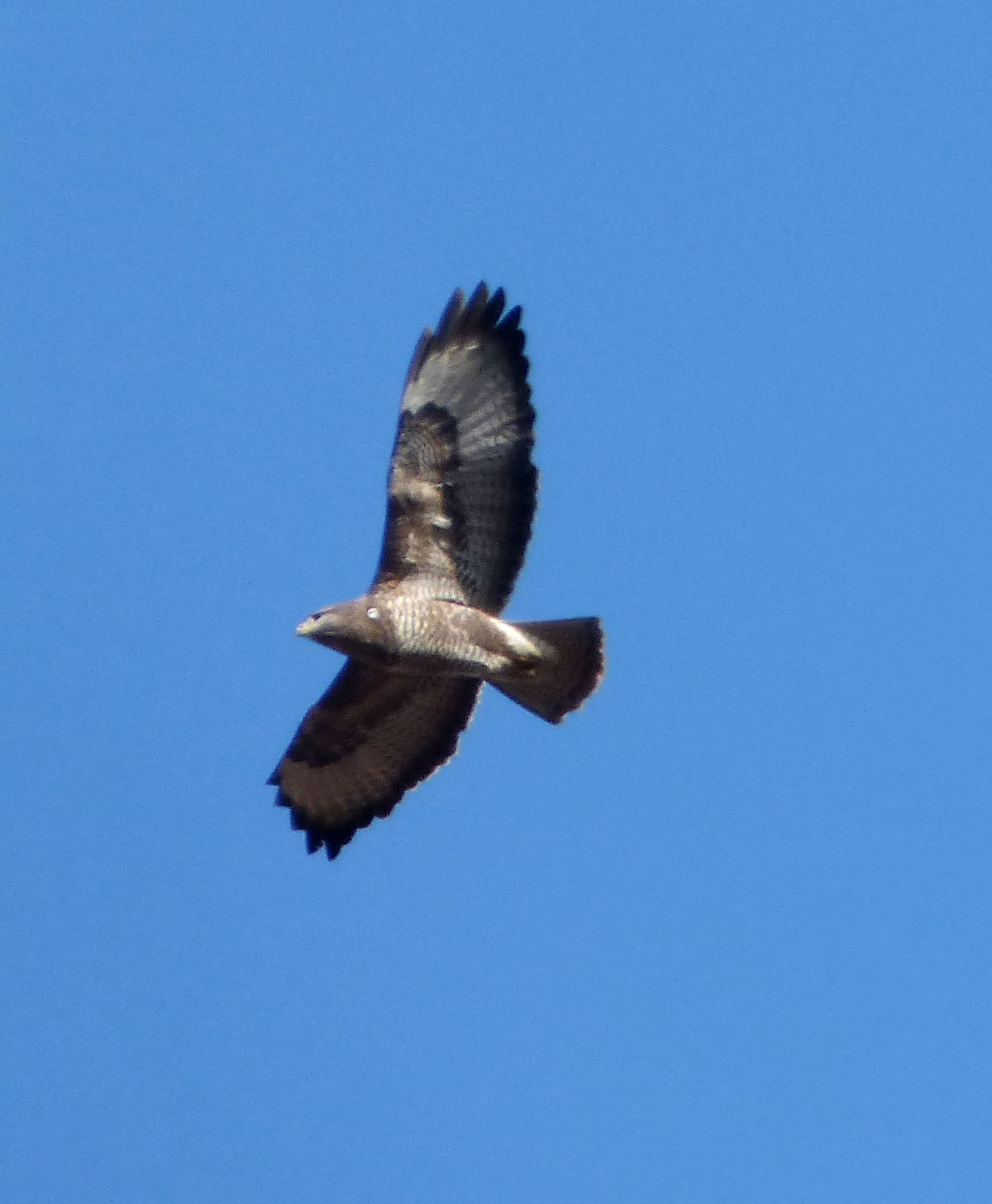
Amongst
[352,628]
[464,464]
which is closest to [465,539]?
[464,464]

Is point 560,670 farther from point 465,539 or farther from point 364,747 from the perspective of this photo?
point 364,747

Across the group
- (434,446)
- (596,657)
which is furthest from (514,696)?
(434,446)

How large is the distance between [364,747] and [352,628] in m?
1.33

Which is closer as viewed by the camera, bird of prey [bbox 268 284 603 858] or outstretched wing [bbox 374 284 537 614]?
bird of prey [bbox 268 284 603 858]

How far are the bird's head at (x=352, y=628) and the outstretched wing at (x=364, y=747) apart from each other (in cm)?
73

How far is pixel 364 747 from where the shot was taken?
11.9m

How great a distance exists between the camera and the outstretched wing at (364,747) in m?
11.7

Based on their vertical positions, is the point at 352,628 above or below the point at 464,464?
below

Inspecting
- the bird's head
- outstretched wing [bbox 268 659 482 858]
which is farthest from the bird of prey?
outstretched wing [bbox 268 659 482 858]

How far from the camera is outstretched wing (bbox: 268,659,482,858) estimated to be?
11703mm

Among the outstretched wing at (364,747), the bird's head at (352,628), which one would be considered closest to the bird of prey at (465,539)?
the bird's head at (352,628)

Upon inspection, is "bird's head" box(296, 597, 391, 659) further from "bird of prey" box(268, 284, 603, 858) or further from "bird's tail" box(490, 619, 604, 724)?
"bird's tail" box(490, 619, 604, 724)

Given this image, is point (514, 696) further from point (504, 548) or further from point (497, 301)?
point (497, 301)

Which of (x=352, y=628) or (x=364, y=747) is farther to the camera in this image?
(x=364, y=747)
